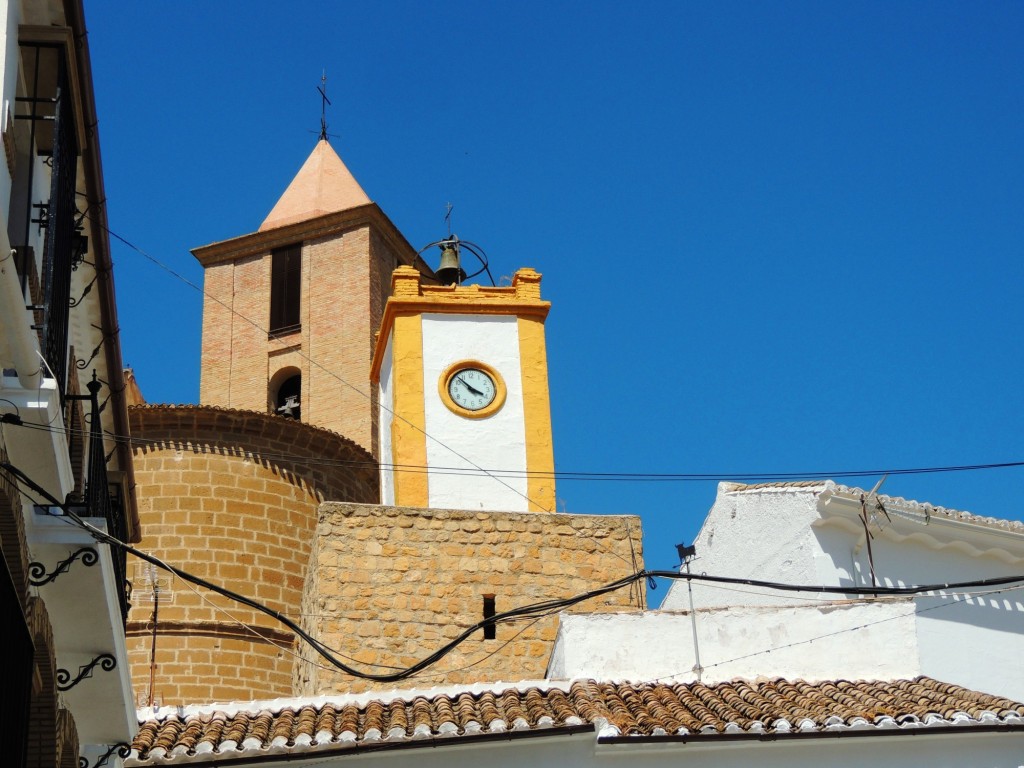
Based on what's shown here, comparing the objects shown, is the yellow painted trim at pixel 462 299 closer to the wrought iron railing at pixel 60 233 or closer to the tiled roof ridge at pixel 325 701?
the tiled roof ridge at pixel 325 701

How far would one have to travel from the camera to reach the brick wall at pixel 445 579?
1912cm

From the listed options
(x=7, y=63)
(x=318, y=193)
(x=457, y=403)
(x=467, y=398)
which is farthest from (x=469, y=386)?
(x=318, y=193)

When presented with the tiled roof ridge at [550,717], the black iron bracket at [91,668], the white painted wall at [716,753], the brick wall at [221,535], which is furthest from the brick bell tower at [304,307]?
the black iron bracket at [91,668]

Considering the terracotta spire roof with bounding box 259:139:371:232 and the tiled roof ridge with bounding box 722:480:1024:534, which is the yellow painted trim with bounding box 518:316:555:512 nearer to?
the tiled roof ridge with bounding box 722:480:1024:534

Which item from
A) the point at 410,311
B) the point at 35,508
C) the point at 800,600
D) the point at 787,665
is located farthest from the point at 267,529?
the point at 35,508

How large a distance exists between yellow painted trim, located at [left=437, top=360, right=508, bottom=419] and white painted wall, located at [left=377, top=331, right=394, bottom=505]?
0.68 metres

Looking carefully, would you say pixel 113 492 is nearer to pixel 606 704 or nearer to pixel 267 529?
pixel 606 704

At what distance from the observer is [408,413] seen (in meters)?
21.5

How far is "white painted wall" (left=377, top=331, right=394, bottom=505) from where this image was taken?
21766 millimetres

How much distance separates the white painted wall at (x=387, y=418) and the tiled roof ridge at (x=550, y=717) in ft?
25.1

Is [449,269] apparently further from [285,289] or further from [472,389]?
[285,289]

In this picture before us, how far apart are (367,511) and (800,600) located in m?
5.00

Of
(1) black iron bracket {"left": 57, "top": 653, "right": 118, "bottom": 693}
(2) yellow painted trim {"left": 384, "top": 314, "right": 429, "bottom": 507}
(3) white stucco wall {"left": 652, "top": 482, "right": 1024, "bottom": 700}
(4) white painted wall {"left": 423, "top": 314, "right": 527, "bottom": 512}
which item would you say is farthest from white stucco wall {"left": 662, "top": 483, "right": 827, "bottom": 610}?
(1) black iron bracket {"left": 57, "top": 653, "right": 118, "bottom": 693}

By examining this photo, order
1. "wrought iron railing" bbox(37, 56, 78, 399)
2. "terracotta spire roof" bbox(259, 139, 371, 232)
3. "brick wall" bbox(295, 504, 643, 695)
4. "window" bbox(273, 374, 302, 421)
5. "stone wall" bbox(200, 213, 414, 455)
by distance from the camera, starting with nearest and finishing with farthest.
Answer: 1. "wrought iron railing" bbox(37, 56, 78, 399)
2. "brick wall" bbox(295, 504, 643, 695)
3. "stone wall" bbox(200, 213, 414, 455)
4. "window" bbox(273, 374, 302, 421)
5. "terracotta spire roof" bbox(259, 139, 371, 232)
